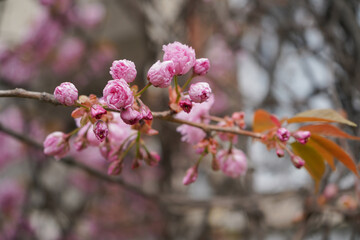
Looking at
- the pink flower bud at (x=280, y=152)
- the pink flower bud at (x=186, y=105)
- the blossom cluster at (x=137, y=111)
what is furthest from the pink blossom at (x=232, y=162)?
the pink flower bud at (x=186, y=105)

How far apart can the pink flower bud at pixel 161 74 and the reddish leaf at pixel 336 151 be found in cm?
26

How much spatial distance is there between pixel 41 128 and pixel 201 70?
1.80m

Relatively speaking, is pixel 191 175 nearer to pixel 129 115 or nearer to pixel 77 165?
pixel 129 115

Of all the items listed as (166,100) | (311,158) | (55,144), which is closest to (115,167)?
(55,144)

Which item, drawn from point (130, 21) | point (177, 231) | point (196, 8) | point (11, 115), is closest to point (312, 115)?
point (177, 231)

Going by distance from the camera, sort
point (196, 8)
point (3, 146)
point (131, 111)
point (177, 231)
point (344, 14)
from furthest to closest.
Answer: point (196, 8)
point (3, 146)
point (177, 231)
point (344, 14)
point (131, 111)

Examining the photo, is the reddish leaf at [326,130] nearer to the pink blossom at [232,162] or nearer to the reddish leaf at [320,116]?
the reddish leaf at [320,116]

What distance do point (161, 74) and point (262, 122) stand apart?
225mm

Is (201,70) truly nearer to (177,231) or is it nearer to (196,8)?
(177,231)

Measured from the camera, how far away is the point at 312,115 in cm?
56

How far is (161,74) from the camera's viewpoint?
488 millimetres

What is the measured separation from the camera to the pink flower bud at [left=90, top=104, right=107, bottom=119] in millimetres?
454

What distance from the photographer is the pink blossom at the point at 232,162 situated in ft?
2.19

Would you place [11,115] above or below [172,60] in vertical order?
above
